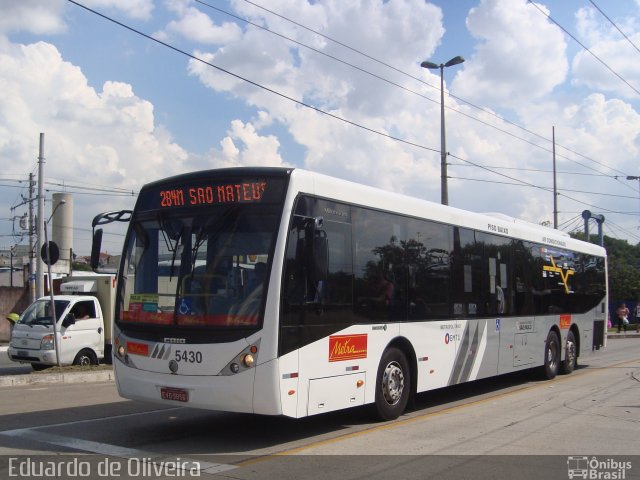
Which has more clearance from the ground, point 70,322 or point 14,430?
point 70,322

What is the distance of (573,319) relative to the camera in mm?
16234

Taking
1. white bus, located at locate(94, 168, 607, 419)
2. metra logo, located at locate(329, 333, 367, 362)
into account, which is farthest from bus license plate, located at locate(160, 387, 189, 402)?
metra logo, located at locate(329, 333, 367, 362)

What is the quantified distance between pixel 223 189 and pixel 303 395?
8.58ft

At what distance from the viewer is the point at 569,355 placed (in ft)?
52.6

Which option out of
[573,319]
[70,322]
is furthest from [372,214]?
[70,322]

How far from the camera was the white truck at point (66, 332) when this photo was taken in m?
16.7

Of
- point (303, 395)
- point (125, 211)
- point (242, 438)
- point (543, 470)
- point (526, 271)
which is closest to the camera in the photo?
point (543, 470)

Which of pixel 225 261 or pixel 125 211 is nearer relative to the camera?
pixel 225 261

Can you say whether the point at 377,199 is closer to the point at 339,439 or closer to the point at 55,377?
the point at 339,439

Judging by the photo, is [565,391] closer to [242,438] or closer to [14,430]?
[242,438]

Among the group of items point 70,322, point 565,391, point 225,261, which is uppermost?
point 225,261

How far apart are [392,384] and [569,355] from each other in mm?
8292

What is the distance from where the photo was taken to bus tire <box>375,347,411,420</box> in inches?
361

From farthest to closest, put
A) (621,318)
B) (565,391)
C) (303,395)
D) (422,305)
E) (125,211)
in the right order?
(621,318) → (565,391) → (422,305) → (125,211) → (303,395)
